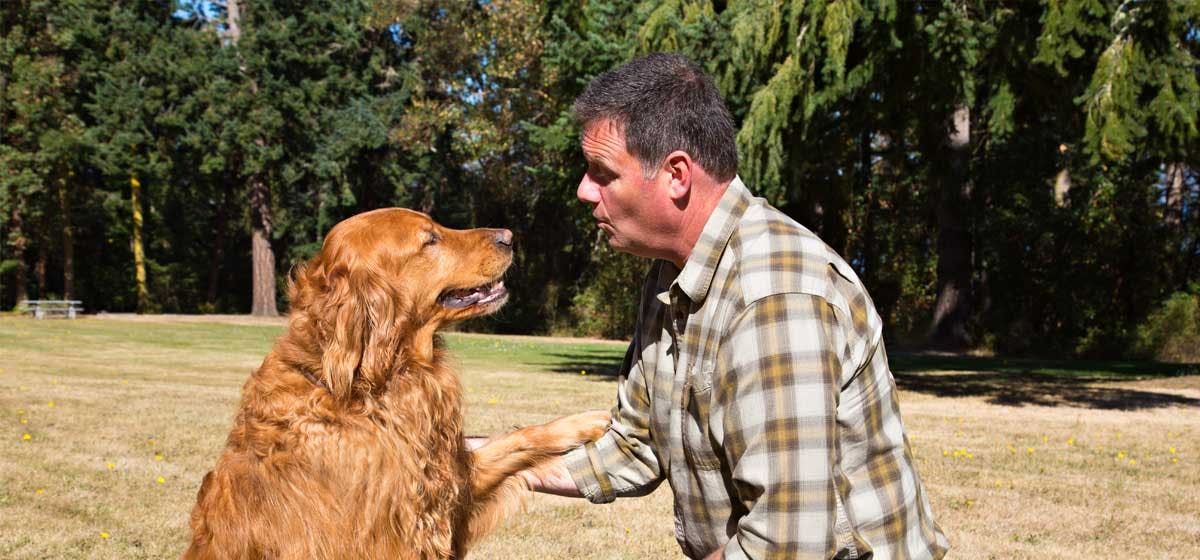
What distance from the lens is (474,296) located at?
411 centimetres

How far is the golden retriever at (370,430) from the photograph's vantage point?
314cm

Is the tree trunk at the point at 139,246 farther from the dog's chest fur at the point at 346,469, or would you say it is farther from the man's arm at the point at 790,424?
the man's arm at the point at 790,424

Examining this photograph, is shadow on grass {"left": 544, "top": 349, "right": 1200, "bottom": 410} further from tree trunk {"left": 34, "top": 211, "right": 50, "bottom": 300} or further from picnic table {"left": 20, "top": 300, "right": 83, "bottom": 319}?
tree trunk {"left": 34, "top": 211, "right": 50, "bottom": 300}

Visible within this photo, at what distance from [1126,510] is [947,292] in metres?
18.8

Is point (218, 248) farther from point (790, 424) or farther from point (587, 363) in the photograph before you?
point (790, 424)

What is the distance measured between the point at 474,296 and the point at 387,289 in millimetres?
526

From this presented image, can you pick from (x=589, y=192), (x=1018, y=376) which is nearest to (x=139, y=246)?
(x=1018, y=376)

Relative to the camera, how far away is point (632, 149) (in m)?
2.46

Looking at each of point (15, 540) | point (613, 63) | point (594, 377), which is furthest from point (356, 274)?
point (594, 377)

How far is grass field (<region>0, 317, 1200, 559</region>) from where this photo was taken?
596 centimetres

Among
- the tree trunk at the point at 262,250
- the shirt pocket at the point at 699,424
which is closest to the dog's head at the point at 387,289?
the shirt pocket at the point at 699,424

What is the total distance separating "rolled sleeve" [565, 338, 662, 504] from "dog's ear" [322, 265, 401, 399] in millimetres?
802

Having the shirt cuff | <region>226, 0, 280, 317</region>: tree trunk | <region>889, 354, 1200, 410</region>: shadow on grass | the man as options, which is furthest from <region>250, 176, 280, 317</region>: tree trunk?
the man

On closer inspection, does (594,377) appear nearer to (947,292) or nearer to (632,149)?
(947,292)
